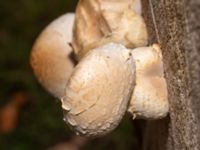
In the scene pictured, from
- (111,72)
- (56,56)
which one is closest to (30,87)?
(56,56)

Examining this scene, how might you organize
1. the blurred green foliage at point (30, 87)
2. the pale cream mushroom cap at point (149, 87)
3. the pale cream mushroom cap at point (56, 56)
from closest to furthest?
the pale cream mushroom cap at point (149, 87)
the pale cream mushroom cap at point (56, 56)
the blurred green foliage at point (30, 87)

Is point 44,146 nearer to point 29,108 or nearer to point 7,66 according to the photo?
point 29,108

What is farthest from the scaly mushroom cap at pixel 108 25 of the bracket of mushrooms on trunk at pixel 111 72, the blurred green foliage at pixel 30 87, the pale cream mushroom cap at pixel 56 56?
the blurred green foliage at pixel 30 87

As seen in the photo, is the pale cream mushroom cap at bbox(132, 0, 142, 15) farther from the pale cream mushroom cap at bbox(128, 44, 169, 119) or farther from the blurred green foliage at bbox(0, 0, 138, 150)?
the blurred green foliage at bbox(0, 0, 138, 150)

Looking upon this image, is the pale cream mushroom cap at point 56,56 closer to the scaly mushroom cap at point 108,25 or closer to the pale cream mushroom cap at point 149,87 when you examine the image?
the scaly mushroom cap at point 108,25

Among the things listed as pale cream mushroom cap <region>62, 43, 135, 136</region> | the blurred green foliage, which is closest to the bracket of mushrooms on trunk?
pale cream mushroom cap <region>62, 43, 135, 136</region>

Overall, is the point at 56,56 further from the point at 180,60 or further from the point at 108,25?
the point at 180,60
